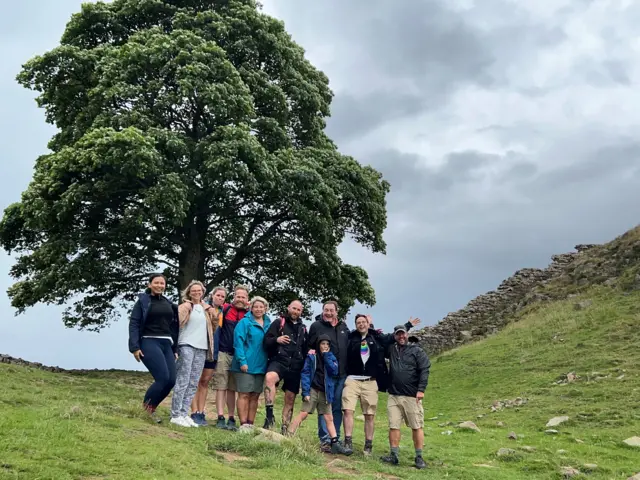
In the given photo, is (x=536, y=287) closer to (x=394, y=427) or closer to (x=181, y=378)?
(x=394, y=427)

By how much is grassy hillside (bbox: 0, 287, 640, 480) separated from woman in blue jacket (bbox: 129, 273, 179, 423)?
0.61m

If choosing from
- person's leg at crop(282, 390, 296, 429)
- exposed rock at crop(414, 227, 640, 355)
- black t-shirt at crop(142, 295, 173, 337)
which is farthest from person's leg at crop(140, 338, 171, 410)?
exposed rock at crop(414, 227, 640, 355)

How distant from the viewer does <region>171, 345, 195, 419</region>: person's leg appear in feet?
29.1

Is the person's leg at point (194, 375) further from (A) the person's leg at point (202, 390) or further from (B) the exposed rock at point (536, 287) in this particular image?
(B) the exposed rock at point (536, 287)

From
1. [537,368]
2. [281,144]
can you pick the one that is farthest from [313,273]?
[537,368]

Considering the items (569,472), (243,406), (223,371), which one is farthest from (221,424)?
(569,472)

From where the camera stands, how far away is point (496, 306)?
107ft

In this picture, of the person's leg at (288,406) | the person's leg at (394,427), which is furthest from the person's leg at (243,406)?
the person's leg at (394,427)

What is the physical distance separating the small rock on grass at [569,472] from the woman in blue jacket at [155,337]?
6464mm

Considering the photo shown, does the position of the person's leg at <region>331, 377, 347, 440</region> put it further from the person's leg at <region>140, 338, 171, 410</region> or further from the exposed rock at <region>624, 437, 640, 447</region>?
the exposed rock at <region>624, 437, 640, 447</region>

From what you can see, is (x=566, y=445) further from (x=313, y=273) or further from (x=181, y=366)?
(x=313, y=273)

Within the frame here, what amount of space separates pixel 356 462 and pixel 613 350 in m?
13.4

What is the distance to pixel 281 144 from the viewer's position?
68.1ft

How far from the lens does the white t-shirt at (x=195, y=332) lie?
354 inches
